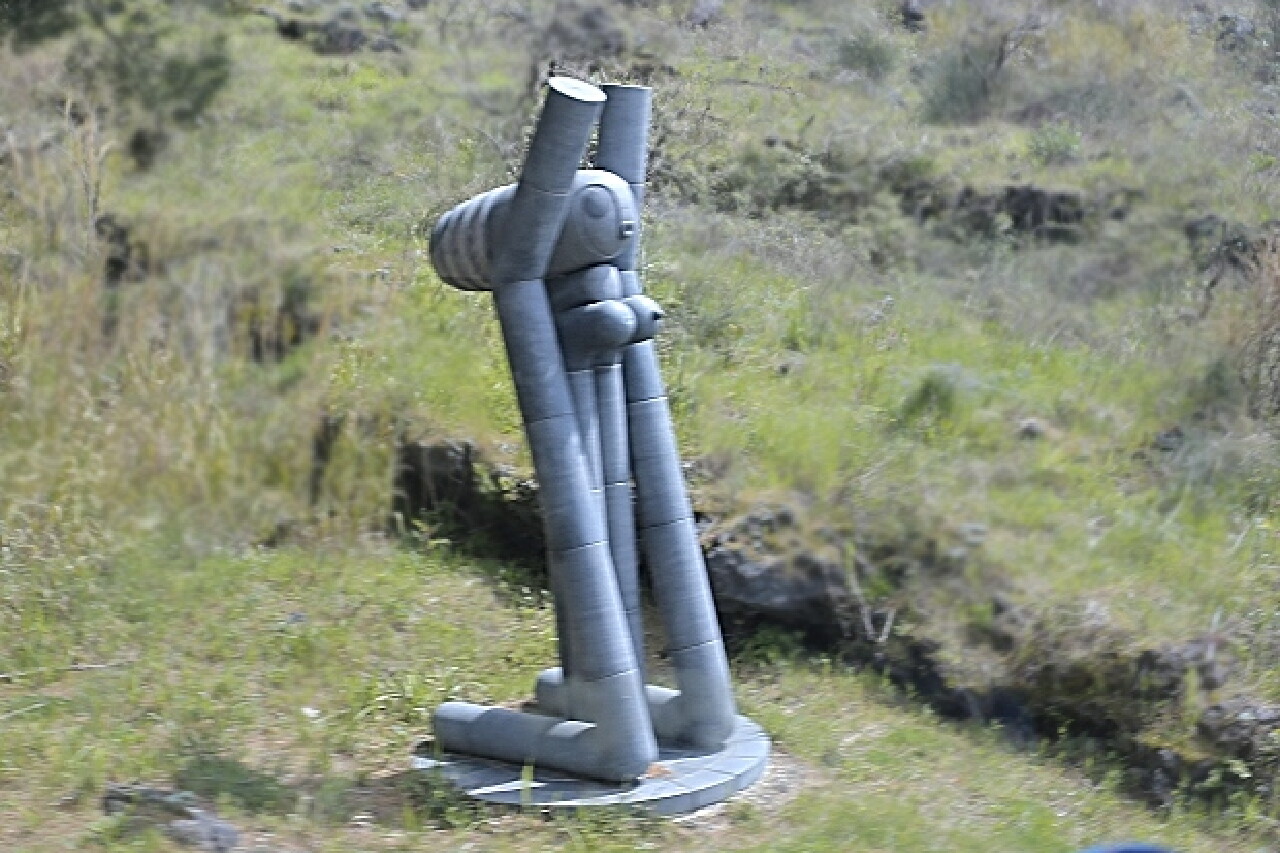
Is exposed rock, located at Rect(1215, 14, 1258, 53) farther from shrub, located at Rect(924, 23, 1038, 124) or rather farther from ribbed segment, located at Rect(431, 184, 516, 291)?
ribbed segment, located at Rect(431, 184, 516, 291)

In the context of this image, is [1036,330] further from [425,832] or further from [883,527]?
[425,832]

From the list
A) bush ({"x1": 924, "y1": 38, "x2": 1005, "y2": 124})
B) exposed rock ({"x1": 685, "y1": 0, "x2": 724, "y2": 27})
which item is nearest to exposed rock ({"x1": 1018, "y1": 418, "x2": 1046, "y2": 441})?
bush ({"x1": 924, "y1": 38, "x2": 1005, "y2": 124})

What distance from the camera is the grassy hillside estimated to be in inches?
218

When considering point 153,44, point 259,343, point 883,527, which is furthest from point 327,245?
point 883,527

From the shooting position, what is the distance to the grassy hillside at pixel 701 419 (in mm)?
5547

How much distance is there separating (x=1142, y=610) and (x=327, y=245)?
5988mm

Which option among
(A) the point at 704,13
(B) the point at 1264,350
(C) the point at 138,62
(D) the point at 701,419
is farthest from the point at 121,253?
(A) the point at 704,13

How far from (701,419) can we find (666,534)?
267 cm

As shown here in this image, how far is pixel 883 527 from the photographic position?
23.2ft

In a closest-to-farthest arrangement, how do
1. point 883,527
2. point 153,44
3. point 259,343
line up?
point 883,527, point 259,343, point 153,44

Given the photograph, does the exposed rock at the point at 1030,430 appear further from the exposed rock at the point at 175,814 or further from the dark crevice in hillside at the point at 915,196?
the exposed rock at the point at 175,814

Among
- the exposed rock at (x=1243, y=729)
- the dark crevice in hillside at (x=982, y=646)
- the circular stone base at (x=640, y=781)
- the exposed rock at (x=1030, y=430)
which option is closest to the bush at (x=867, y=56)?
the exposed rock at (x=1030, y=430)

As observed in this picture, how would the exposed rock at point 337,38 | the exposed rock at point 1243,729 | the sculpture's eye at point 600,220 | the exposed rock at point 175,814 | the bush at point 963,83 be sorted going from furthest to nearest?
the exposed rock at point 337,38, the bush at point 963,83, the exposed rock at point 1243,729, the sculpture's eye at point 600,220, the exposed rock at point 175,814

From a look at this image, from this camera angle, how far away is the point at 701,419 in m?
7.88
